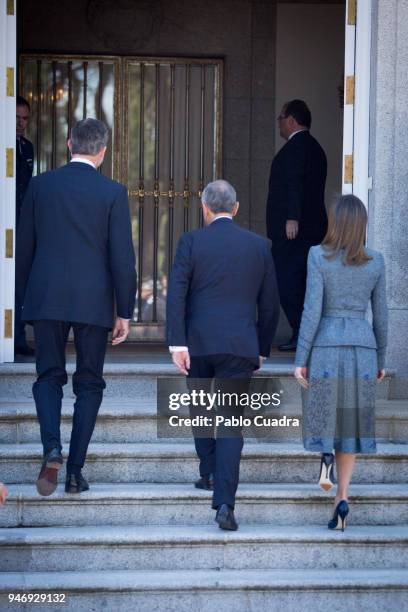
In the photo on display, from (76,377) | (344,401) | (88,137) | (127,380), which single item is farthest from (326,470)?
(88,137)

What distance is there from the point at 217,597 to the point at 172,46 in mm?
5922

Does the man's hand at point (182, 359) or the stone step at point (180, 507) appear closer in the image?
the man's hand at point (182, 359)

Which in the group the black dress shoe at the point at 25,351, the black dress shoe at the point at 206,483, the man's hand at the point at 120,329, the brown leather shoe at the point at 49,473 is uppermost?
the man's hand at the point at 120,329

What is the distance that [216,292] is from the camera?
6352mm

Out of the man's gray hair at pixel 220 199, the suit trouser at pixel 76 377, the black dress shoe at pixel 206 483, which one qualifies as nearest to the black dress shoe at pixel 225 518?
the black dress shoe at pixel 206 483

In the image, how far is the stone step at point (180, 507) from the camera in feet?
21.3

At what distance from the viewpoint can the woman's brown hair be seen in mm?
6281

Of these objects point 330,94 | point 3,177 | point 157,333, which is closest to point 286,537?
point 3,177

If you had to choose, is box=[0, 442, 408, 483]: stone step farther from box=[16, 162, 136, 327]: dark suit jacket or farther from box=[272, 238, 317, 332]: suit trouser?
box=[272, 238, 317, 332]: suit trouser

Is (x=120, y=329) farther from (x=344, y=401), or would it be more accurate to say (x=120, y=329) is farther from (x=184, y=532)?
(x=344, y=401)

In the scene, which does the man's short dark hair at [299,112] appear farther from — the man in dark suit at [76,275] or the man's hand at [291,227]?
the man in dark suit at [76,275]

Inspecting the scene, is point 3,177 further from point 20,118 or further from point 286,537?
point 286,537

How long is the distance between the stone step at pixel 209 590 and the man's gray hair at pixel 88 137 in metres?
2.08

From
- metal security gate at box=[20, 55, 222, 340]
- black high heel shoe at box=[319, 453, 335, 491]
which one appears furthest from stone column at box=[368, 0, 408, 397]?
metal security gate at box=[20, 55, 222, 340]
